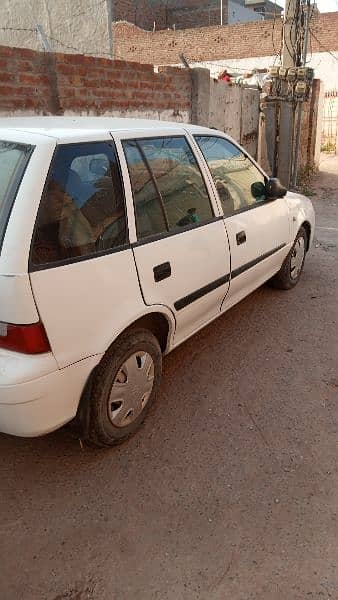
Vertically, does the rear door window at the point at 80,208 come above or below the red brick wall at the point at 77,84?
below

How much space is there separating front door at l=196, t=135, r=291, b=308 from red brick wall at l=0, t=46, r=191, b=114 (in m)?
1.99

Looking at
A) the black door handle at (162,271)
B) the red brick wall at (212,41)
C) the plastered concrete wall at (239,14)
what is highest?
the plastered concrete wall at (239,14)

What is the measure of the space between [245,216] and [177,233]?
3.05 feet

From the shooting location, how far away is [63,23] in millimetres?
8172

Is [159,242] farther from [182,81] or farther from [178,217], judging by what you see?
[182,81]

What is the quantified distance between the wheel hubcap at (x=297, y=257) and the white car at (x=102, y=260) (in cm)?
142

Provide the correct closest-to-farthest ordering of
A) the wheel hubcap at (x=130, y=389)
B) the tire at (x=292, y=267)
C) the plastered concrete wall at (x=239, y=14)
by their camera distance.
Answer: the wheel hubcap at (x=130, y=389) < the tire at (x=292, y=267) < the plastered concrete wall at (x=239, y=14)

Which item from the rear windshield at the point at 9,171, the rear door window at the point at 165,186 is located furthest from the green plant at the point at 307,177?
the rear windshield at the point at 9,171

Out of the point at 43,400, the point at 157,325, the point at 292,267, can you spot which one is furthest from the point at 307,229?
the point at 43,400

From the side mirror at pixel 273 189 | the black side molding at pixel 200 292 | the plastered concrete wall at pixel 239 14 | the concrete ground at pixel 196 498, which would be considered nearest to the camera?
the concrete ground at pixel 196 498

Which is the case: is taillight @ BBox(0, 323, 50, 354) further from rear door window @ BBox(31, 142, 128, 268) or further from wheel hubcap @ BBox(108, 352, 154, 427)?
wheel hubcap @ BBox(108, 352, 154, 427)

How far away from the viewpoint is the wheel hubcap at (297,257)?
4.67 m

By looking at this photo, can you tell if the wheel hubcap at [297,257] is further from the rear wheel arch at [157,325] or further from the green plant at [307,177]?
the green plant at [307,177]

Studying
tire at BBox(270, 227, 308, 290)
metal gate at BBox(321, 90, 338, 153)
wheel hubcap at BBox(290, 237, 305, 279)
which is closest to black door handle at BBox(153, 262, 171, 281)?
tire at BBox(270, 227, 308, 290)
